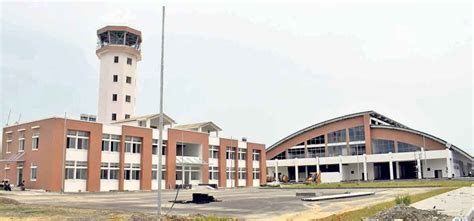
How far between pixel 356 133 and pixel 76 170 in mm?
56603

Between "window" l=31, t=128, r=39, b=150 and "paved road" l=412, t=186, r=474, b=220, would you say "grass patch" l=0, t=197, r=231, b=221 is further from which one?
"window" l=31, t=128, r=39, b=150

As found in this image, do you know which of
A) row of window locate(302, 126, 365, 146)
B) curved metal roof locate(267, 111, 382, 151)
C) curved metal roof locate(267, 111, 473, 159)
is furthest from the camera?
curved metal roof locate(267, 111, 382, 151)

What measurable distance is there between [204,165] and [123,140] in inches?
508

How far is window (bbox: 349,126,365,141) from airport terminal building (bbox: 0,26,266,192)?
23.7m

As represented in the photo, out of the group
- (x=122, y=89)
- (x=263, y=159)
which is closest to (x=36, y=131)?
(x=122, y=89)

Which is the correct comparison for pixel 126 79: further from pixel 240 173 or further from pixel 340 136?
pixel 340 136

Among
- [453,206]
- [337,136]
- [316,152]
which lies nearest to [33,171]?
[453,206]

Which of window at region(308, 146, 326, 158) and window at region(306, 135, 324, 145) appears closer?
window at region(308, 146, 326, 158)

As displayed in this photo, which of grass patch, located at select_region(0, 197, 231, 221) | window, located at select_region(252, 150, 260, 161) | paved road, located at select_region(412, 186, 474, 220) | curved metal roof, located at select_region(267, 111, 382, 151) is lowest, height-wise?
grass patch, located at select_region(0, 197, 231, 221)

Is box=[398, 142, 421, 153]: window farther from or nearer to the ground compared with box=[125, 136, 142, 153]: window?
farther from the ground

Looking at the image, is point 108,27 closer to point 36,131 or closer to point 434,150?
point 36,131

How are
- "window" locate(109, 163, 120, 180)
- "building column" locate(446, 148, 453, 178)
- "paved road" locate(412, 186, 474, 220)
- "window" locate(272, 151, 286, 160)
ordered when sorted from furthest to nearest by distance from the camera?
"window" locate(272, 151, 286, 160), "building column" locate(446, 148, 453, 178), "window" locate(109, 163, 120, 180), "paved road" locate(412, 186, 474, 220)

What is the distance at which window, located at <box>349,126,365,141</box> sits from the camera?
83.4 metres

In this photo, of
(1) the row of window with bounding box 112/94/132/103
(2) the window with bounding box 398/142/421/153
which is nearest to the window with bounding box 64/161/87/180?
(1) the row of window with bounding box 112/94/132/103
